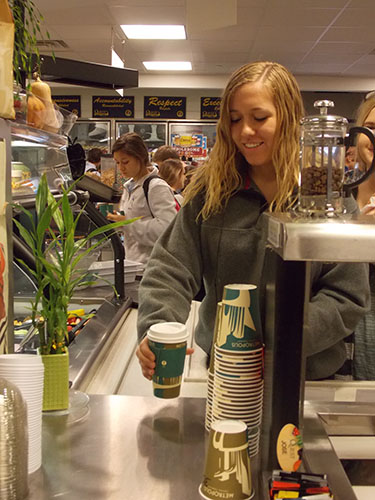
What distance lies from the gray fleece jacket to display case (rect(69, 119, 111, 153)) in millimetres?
11648

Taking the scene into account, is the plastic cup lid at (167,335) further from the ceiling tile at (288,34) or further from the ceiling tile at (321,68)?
the ceiling tile at (321,68)

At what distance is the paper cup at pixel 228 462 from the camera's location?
0.90 metres

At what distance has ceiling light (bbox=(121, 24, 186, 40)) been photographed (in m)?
7.84

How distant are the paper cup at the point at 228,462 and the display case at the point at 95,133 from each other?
41.2 feet

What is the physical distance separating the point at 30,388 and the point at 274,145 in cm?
108

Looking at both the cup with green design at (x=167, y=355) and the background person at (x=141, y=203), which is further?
the background person at (x=141, y=203)

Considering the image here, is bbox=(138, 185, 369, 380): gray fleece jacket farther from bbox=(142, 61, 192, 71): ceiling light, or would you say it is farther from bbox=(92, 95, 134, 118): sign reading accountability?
bbox=(92, 95, 134, 118): sign reading accountability

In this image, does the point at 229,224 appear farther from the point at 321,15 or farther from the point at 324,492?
the point at 321,15

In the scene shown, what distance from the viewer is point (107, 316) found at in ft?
7.73

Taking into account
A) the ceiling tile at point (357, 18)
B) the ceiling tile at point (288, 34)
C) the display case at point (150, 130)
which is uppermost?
the ceiling tile at point (288, 34)

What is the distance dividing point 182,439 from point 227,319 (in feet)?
1.07

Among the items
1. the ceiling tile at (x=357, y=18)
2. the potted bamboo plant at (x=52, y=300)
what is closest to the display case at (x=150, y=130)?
the ceiling tile at (x=357, y=18)

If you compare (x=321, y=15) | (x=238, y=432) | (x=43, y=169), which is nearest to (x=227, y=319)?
(x=238, y=432)

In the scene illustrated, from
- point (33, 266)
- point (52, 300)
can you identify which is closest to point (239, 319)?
point (52, 300)
